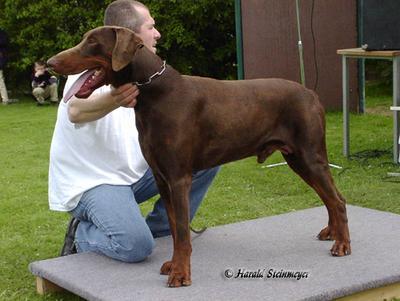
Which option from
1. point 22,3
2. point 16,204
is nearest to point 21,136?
point 16,204

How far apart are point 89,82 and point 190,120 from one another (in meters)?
0.44

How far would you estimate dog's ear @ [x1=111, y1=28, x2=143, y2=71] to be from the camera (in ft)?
9.81

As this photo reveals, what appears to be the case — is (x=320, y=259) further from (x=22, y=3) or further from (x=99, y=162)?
(x=22, y=3)

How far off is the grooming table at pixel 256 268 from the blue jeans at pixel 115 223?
0.07 m

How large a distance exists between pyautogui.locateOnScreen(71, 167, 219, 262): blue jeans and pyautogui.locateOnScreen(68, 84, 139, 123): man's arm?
1.33ft

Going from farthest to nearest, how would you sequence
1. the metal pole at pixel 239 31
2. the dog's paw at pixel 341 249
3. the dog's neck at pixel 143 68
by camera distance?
the metal pole at pixel 239 31 → the dog's paw at pixel 341 249 → the dog's neck at pixel 143 68

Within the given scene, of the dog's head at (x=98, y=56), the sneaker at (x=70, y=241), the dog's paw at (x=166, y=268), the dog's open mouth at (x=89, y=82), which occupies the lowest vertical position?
the sneaker at (x=70, y=241)

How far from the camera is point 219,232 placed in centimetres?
425

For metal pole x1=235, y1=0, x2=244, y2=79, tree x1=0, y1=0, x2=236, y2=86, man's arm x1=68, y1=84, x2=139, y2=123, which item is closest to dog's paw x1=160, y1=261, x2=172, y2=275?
man's arm x1=68, y1=84, x2=139, y2=123

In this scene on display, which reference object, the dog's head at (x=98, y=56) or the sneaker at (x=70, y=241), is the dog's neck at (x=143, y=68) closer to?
the dog's head at (x=98, y=56)

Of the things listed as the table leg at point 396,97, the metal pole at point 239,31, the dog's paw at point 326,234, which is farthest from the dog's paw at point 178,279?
the metal pole at point 239,31

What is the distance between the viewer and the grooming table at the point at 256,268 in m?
3.23

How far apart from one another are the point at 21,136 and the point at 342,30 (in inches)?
172

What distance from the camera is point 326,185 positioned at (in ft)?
11.9
